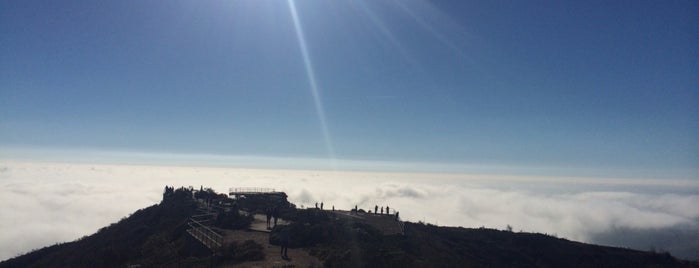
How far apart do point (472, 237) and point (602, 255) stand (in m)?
9.89

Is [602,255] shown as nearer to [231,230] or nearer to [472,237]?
[472,237]

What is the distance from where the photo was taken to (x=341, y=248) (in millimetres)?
18469

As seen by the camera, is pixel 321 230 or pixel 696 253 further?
pixel 696 253

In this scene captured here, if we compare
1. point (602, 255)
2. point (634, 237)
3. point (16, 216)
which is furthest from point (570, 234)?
point (16, 216)

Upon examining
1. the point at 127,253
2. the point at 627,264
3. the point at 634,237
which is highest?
the point at 127,253

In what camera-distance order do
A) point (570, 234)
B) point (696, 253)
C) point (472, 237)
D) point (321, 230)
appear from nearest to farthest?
point (321, 230) → point (472, 237) → point (696, 253) → point (570, 234)

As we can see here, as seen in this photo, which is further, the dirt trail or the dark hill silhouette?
the dark hill silhouette

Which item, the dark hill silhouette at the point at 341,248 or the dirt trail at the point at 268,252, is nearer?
the dirt trail at the point at 268,252

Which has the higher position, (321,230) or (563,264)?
(321,230)

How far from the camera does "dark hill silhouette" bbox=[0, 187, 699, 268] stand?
1662cm

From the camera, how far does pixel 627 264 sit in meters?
28.4

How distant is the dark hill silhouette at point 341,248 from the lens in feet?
54.5

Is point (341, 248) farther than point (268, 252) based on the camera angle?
Yes

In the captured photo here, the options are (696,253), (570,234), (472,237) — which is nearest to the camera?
(472,237)
